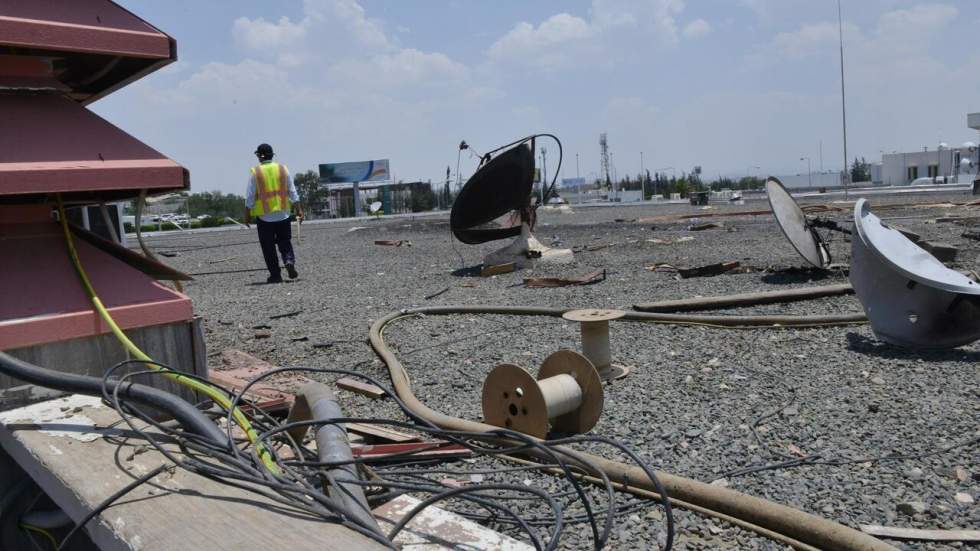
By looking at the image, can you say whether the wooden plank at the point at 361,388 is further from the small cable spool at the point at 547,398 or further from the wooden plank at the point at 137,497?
the wooden plank at the point at 137,497

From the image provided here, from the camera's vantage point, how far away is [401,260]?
1502 centimetres

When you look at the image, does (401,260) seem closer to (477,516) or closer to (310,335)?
(310,335)

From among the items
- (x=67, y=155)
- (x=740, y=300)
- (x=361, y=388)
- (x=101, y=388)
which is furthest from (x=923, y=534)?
(x=740, y=300)

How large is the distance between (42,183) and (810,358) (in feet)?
15.5

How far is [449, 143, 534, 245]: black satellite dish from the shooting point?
12.4 meters

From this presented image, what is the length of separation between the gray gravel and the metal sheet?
19.4 inches

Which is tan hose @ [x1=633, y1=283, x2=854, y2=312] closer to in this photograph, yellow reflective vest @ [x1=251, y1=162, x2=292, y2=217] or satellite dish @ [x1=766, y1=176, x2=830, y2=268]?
satellite dish @ [x1=766, y1=176, x2=830, y2=268]

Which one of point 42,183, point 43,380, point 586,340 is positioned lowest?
point 586,340

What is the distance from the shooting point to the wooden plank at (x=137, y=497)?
182 centimetres

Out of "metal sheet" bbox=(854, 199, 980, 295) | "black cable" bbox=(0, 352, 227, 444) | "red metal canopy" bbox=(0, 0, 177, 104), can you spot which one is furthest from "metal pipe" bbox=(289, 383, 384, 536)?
"metal sheet" bbox=(854, 199, 980, 295)

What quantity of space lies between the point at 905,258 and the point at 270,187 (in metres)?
8.28

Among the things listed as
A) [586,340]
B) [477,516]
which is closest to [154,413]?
[477,516]

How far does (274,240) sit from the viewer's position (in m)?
11.4

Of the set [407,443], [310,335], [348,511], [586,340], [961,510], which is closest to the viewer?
[348,511]
